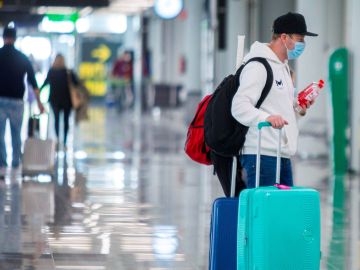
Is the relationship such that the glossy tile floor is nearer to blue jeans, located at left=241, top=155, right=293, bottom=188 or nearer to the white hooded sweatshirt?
blue jeans, located at left=241, top=155, right=293, bottom=188

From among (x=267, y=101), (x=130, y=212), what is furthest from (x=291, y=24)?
(x=130, y=212)

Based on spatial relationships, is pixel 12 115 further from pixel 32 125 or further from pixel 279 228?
pixel 279 228

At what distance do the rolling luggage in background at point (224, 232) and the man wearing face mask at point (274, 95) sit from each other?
0.19 m

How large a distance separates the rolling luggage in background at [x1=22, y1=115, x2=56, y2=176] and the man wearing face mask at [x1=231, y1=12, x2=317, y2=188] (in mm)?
8176

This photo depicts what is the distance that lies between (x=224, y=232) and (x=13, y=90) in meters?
7.67

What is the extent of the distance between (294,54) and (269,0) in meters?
19.6

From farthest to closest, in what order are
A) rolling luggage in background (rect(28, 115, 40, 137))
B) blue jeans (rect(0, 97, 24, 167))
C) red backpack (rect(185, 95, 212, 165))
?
1. rolling luggage in background (rect(28, 115, 40, 137))
2. blue jeans (rect(0, 97, 24, 167))
3. red backpack (rect(185, 95, 212, 165))

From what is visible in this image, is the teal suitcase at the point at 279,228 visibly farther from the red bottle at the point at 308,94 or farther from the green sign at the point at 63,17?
the green sign at the point at 63,17

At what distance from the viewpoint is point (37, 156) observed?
48.4 ft

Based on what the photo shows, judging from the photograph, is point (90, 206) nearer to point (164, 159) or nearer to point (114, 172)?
point (114, 172)

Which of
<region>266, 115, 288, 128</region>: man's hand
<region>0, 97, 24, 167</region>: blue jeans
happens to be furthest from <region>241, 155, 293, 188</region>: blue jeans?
<region>0, 97, 24, 167</region>: blue jeans

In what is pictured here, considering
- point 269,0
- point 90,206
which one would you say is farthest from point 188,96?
point 90,206

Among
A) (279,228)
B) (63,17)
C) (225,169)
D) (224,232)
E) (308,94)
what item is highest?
(63,17)

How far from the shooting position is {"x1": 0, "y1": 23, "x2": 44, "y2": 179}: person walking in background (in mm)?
13938
